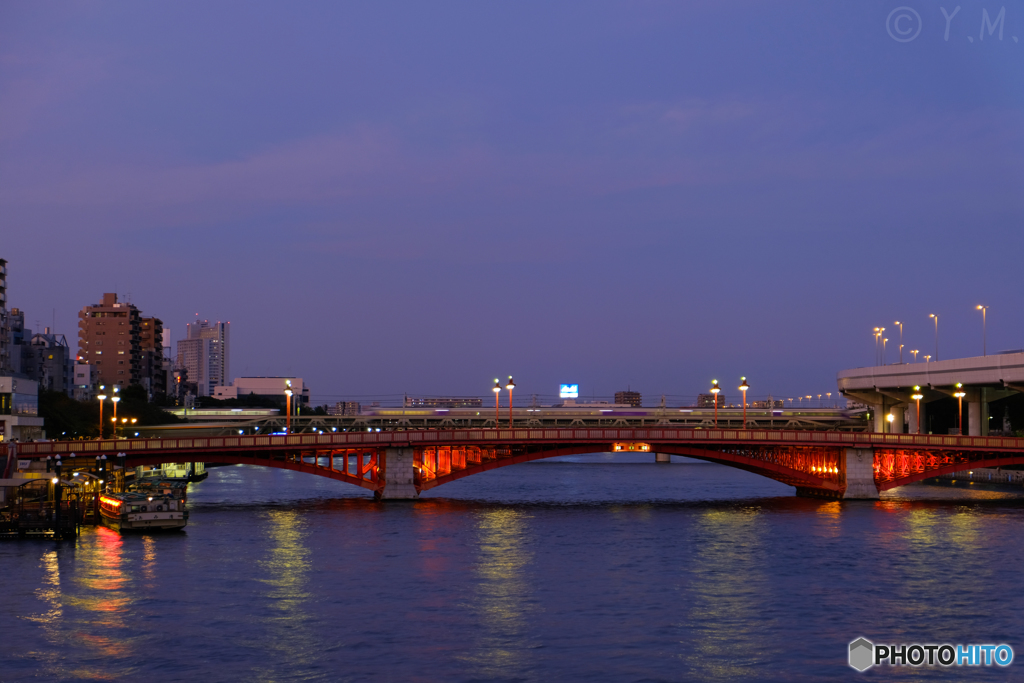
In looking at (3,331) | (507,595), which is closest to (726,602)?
(507,595)

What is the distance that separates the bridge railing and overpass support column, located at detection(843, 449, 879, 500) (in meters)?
1.35

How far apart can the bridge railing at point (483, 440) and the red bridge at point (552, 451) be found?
0.09 meters

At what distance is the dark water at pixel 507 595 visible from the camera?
43.1 metres

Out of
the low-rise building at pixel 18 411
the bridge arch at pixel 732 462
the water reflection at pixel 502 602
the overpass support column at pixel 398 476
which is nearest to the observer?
the water reflection at pixel 502 602

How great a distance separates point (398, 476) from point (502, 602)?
46.8 m

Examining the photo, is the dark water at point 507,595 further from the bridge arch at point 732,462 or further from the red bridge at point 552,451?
the bridge arch at point 732,462

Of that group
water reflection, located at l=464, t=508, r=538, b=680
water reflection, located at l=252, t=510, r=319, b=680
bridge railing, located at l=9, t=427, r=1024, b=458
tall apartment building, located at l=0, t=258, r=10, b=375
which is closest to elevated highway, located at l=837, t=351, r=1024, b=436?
bridge railing, located at l=9, t=427, r=1024, b=458

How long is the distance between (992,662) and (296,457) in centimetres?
7033

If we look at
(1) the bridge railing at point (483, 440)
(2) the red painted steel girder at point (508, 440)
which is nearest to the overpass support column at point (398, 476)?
(2) the red painted steel girder at point (508, 440)

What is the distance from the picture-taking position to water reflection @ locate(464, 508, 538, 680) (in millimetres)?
43438

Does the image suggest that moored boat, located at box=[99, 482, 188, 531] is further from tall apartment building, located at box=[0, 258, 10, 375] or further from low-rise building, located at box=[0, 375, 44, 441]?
tall apartment building, located at box=[0, 258, 10, 375]

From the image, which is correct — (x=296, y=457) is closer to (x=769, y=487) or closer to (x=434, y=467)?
(x=434, y=467)

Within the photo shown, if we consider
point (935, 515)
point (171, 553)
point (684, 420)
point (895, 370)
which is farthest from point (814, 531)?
point (684, 420)

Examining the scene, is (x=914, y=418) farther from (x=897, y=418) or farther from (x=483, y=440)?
(x=483, y=440)
